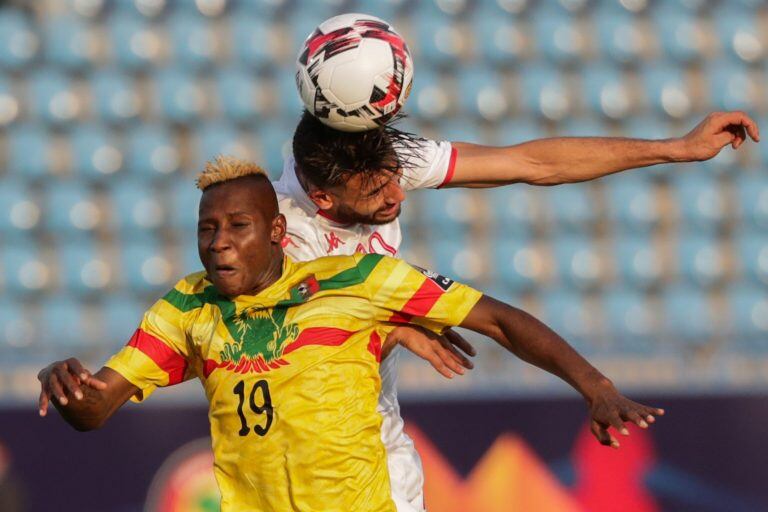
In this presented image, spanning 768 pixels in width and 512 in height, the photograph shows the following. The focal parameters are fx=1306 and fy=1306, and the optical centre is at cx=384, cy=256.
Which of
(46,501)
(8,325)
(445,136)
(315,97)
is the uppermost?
(315,97)

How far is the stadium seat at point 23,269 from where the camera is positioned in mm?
8328

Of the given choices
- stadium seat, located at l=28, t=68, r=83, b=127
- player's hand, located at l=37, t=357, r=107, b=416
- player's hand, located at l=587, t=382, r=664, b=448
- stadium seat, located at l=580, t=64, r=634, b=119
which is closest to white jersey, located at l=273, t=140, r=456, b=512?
player's hand, located at l=37, t=357, r=107, b=416

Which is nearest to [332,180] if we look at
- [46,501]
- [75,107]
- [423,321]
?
[423,321]

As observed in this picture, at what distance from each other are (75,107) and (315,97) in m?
4.99

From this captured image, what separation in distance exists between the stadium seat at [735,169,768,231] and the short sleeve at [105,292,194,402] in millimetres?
5952

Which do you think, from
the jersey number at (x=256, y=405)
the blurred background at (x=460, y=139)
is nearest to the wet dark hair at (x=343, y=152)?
the jersey number at (x=256, y=405)

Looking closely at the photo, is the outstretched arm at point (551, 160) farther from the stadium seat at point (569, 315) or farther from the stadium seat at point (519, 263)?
the stadium seat at point (519, 263)

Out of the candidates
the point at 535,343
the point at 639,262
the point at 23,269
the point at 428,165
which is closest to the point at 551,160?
the point at 428,165

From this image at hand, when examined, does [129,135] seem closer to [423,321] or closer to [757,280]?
[757,280]

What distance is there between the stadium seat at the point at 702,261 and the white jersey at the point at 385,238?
14.4ft

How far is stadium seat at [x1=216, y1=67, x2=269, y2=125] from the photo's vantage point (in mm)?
8930

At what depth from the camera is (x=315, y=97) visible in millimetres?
4297

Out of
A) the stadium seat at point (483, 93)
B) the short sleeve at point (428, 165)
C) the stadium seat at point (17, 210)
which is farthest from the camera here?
the stadium seat at point (483, 93)

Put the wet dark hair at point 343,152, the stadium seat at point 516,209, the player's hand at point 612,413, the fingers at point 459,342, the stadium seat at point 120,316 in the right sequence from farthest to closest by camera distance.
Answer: the stadium seat at point 516,209, the stadium seat at point 120,316, the wet dark hair at point 343,152, the fingers at point 459,342, the player's hand at point 612,413
